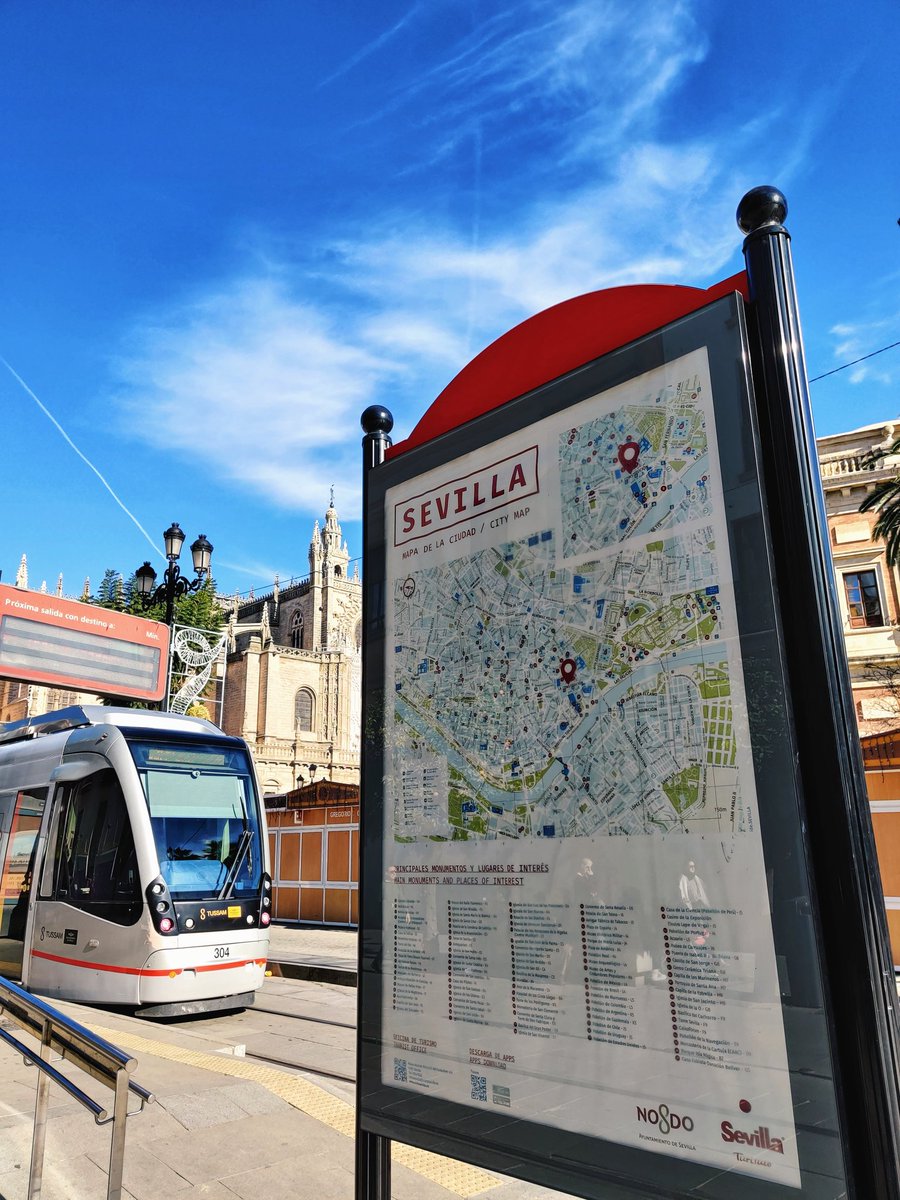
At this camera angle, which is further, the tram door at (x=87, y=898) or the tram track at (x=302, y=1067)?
the tram door at (x=87, y=898)

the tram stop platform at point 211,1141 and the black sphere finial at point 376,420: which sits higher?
the black sphere finial at point 376,420

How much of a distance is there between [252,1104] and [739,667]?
454 centimetres

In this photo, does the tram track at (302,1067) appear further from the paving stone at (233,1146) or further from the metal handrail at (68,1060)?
the metal handrail at (68,1060)

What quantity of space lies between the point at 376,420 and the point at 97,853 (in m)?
7.63

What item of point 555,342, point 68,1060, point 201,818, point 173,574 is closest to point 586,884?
point 555,342

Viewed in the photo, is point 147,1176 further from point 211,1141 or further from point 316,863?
point 316,863

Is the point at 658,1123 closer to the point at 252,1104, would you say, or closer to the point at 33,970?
the point at 252,1104

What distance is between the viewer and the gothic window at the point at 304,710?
62.2 metres

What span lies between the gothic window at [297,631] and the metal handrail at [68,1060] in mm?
73104

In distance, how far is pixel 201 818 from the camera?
9.86 m

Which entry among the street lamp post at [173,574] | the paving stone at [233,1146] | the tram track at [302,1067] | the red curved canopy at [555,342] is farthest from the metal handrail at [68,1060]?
the street lamp post at [173,574]

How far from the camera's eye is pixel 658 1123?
7.18 feet

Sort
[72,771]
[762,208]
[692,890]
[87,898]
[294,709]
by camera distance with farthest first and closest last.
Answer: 1. [294,709]
2. [72,771]
3. [87,898]
4. [762,208]
5. [692,890]

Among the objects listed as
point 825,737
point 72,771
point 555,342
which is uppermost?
point 555,342
